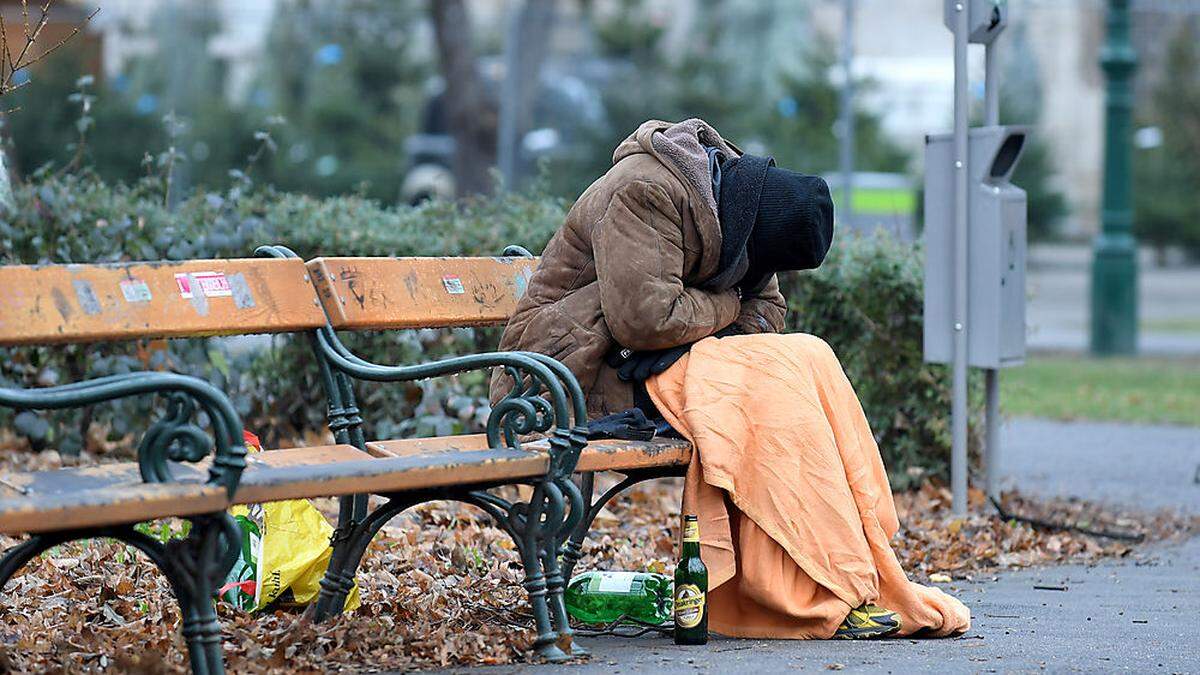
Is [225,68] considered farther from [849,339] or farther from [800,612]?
[800,612]

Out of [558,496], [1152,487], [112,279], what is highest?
[112,279]

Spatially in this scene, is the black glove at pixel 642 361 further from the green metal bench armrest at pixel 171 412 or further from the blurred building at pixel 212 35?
the blurred building at pixel 212 35

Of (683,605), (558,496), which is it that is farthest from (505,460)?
(683,605)

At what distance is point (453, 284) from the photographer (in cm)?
501

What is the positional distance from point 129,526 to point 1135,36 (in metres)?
47.0

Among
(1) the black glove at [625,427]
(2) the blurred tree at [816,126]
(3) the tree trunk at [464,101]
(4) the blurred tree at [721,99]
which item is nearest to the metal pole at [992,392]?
(1) the black glove at [625,427]

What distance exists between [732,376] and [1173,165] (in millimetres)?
33804

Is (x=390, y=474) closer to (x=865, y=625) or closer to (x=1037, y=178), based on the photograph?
(x=865, y=625)

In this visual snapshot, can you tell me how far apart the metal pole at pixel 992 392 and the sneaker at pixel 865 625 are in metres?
2.45

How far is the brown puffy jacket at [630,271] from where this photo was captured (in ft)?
14.9

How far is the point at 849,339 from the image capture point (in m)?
7.47

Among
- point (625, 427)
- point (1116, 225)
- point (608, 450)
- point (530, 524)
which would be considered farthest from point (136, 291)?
point (1116, 225)

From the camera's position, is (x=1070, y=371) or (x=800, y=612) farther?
(x=1070, y=371)

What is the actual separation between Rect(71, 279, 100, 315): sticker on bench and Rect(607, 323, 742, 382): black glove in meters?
1.37
